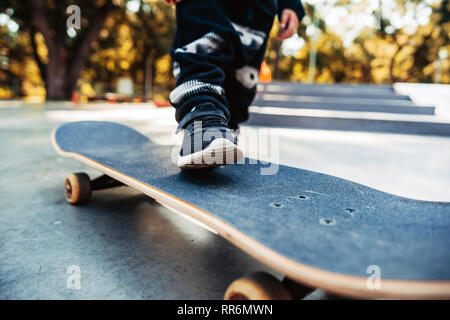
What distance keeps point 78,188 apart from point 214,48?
2.57 ft

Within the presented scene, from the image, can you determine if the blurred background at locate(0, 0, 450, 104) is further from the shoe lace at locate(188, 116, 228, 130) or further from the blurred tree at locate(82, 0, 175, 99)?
the shoe lace at locate(188, 116, 228, 130)

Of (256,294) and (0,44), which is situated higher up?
(0,44)

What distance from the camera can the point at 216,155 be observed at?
90 centimetres

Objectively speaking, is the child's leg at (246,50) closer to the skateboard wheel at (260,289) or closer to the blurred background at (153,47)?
the skateboard wheel at (260,289)

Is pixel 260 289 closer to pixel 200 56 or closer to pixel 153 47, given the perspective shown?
pixel 200 56

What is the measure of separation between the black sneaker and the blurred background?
9704 millimetres

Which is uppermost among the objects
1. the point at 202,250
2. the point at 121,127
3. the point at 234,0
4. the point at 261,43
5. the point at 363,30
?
the point at 363,30

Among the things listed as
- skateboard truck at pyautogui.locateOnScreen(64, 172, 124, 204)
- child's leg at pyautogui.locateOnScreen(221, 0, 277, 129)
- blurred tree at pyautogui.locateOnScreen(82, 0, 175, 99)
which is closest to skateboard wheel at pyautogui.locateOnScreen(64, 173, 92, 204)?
skateboard truck at pyautogui.locateOnScreen(64, 172, 124, 204)

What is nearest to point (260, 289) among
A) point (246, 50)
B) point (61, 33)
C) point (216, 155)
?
point (216, 155)

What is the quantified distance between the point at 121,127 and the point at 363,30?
24631mm

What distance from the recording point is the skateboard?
47 cm

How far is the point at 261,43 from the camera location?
1.50 meters
